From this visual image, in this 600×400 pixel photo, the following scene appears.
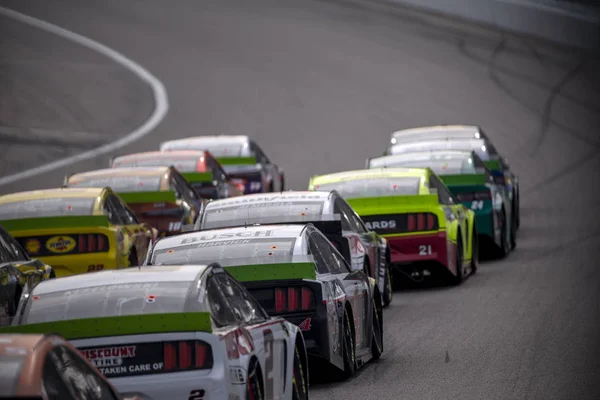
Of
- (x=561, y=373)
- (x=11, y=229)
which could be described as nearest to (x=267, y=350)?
(x=561, y=373)

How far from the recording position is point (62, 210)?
15516mm

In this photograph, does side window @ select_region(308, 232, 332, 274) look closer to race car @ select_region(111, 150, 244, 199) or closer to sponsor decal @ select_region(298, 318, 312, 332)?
sponsor decal @ select_region(298, 318, 312, 332)

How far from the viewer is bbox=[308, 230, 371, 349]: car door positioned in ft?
36.6

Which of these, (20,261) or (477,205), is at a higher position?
(20,261)

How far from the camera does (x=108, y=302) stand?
8023mm

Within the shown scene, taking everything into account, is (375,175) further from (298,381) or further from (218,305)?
(218,305)

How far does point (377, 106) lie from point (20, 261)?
1135 inches

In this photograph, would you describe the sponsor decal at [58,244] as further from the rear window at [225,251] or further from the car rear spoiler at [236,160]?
the car rear spoiler at [236,160]

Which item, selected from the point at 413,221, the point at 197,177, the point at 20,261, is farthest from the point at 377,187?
the point at 20,261

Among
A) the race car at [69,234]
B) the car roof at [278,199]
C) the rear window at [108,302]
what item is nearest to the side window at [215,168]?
the race car at [69,234]

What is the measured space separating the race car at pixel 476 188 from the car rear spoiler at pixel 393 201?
291cm

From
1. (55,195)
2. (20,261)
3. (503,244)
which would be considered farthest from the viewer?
(503,244)

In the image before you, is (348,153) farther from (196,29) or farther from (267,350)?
(267,350)

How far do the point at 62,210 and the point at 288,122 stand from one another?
77.5 ft
